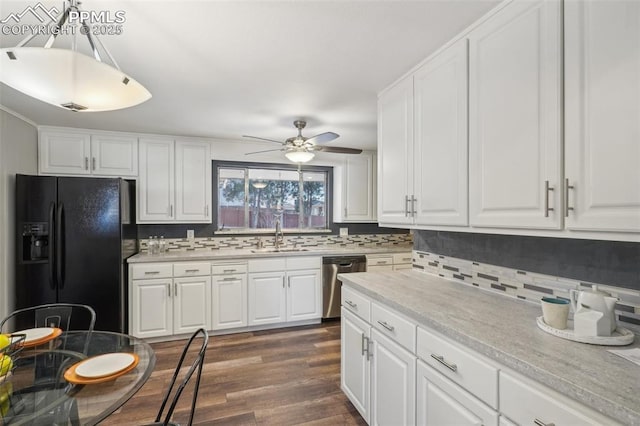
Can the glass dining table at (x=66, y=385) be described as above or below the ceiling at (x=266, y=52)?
below

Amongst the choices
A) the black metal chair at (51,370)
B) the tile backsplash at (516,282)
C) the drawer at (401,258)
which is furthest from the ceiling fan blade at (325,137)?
the black metal chair at (51,370)

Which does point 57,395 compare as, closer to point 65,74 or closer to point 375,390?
point 65,74

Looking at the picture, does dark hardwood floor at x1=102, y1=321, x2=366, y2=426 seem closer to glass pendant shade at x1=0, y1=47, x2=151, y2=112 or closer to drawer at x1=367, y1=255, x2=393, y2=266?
drawer at x1=367, y1=255, x2=393, y2=266

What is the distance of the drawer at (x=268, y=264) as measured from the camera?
3.63 meters

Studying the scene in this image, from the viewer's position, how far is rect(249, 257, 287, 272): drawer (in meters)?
3.63

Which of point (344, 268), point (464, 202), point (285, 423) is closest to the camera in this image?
point (464, 202)

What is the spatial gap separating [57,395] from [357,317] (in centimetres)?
151

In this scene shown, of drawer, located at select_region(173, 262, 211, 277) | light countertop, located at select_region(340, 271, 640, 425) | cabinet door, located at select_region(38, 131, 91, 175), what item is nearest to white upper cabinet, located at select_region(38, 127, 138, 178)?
cabinet door, located at select_region(38, 131, 91, 175)

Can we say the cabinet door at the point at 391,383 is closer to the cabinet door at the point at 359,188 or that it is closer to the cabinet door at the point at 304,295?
the cabinet door at the point at 304,295

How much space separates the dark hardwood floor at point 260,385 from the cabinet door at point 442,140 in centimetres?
151

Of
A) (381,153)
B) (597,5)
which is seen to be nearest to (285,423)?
(381,153)

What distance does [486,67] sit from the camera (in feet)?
4.86

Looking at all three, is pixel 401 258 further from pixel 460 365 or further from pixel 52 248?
pixel 52 248

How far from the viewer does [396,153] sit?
7.14 ft
